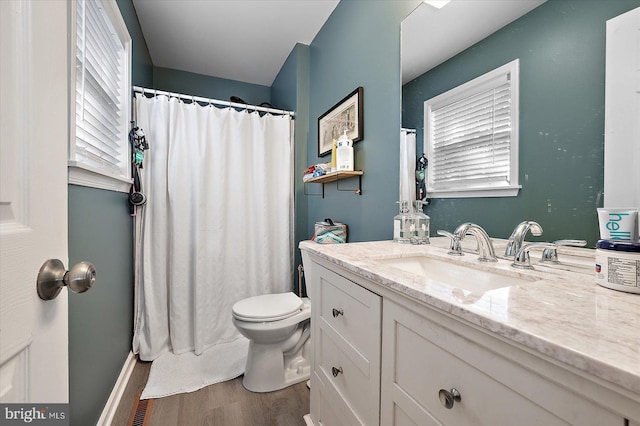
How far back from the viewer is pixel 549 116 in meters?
0.81

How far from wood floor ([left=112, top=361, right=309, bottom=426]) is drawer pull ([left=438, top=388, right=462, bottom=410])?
1146 mm

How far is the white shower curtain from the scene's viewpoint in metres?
2.03

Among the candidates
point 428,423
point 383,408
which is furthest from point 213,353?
point 428,423

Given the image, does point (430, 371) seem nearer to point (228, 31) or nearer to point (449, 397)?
point (449, 397)

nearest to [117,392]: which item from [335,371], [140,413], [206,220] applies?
[140,413]

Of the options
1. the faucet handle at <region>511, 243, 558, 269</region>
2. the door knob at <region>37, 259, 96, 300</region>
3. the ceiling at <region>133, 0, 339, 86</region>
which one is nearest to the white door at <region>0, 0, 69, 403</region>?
the door knob at <region>37, 259, 96, 300</region>

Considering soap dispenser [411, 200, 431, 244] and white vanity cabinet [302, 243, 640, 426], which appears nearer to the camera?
white vanity cabinet [302, 243, 640, 426]

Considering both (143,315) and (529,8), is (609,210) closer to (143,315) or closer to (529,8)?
(529,8)

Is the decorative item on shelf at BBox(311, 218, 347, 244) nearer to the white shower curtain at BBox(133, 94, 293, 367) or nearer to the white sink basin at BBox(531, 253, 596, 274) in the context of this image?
the white shower curtain at BBox(133, 94, 293, 367)

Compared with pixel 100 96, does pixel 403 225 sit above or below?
below

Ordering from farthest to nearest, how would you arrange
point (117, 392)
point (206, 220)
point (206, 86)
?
point (206, 86), point (206, 220), point (117, 392)

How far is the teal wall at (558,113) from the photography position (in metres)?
0.72

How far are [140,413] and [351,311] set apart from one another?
4.51ft

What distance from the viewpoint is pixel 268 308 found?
5.56 ft
